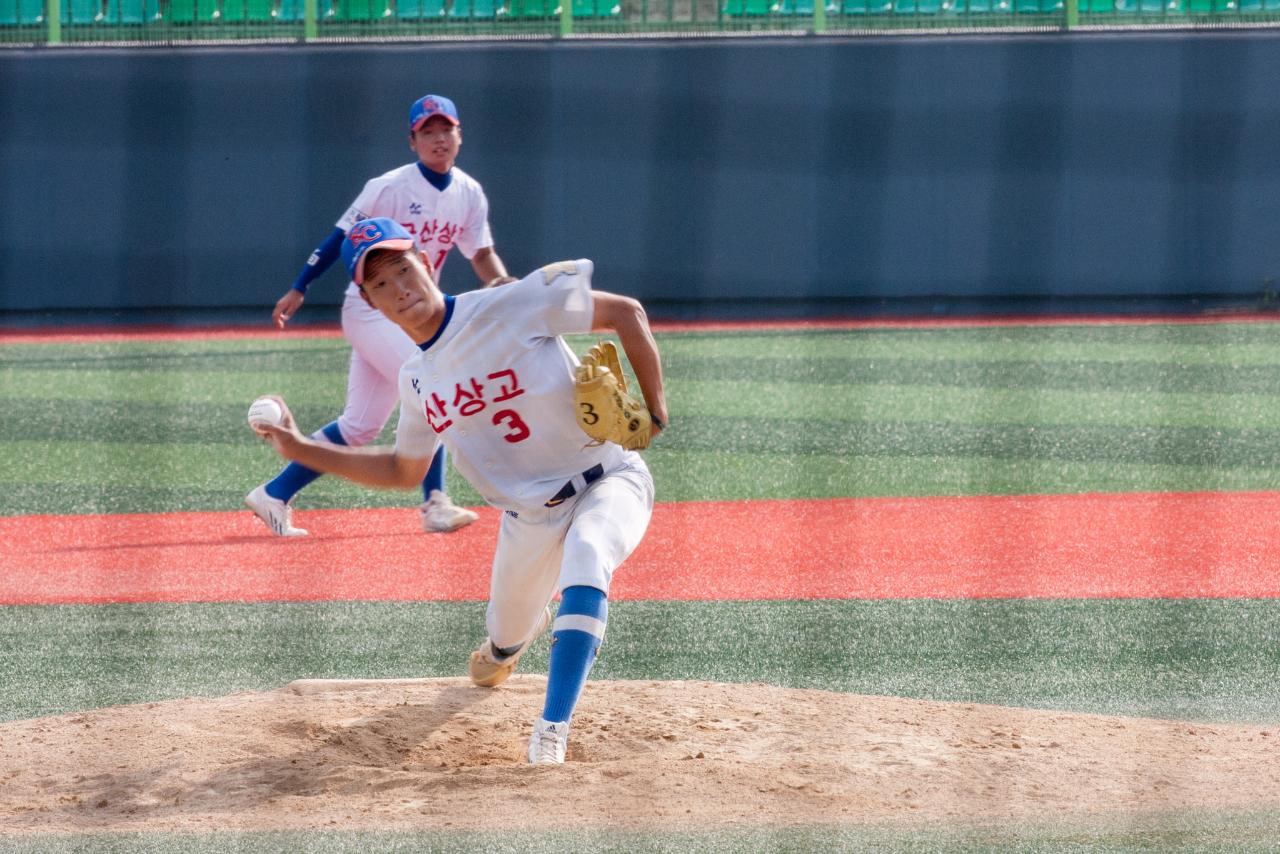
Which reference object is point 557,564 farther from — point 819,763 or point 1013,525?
point 1013,525

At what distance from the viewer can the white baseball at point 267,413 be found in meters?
3.66

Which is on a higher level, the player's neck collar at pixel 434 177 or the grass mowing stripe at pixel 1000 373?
the player's neck collar at pixel 434 177

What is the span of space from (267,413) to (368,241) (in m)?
0.45

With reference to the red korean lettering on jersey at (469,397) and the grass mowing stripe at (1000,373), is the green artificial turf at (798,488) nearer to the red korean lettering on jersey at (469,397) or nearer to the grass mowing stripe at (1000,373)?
the grass mowing stripe at (1000,373)

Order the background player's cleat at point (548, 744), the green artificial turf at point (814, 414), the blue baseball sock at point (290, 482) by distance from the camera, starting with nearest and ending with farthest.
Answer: the background player's cleat at point (548, 744), the blue baseball sock at point (290, 482), the green artificial turf at point (814, 414)

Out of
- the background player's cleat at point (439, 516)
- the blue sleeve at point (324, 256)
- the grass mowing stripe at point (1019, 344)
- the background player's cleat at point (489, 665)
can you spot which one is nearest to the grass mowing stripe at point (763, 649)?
the background player's cleat at point (489, 665)

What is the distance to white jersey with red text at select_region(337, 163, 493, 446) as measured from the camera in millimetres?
6211

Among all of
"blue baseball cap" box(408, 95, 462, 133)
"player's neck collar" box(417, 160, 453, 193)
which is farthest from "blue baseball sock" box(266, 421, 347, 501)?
"blue baseball cap" box(408, 95, 462, 133)

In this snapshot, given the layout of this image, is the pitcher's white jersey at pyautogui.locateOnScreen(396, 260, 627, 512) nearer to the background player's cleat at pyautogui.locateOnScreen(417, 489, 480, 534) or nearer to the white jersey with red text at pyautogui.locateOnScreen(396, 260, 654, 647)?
the white jersey with red text at pyautogui.locateOnScreen(396, 260, 654, 647)

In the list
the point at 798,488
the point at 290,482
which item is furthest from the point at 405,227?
the point at 798,488

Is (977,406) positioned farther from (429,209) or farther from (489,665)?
(489,665)

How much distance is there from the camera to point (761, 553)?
6.12 m

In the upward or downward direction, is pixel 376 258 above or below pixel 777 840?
above

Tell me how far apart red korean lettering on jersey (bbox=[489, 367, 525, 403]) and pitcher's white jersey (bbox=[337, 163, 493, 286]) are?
266cm
